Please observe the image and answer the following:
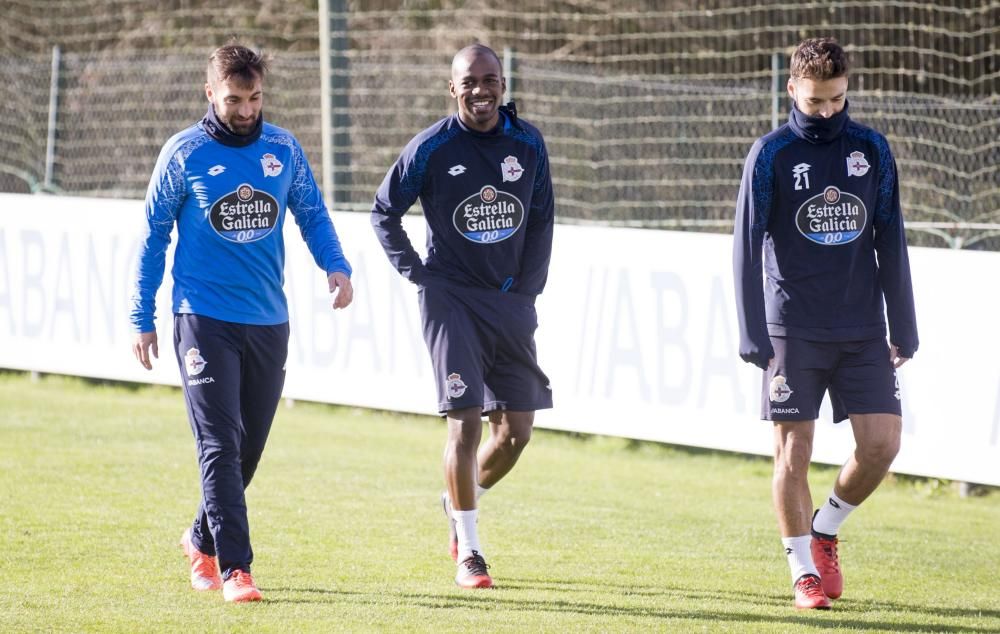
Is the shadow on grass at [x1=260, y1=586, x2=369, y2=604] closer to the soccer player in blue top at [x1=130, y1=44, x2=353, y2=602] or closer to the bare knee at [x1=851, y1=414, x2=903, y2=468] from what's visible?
the soccer player in blue top at [x1=130, y1=44, x2=353, y2=602]

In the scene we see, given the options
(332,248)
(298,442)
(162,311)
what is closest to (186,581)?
(332,248)

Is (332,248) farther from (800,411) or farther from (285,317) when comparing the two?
(800,411)

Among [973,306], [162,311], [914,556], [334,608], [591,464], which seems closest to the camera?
[334,608]

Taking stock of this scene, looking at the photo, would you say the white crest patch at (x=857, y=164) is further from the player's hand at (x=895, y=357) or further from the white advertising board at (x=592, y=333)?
the white advertising board at (x=592, y=333)

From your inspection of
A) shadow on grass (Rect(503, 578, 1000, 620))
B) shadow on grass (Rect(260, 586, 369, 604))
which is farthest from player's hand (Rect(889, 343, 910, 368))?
shadow on grass (Rect(260, 586, 369, 604))

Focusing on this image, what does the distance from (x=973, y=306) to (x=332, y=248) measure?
404 centimetres

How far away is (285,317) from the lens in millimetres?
6582

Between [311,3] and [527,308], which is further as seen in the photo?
[311,3]

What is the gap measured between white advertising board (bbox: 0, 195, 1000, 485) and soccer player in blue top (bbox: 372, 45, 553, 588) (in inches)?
124

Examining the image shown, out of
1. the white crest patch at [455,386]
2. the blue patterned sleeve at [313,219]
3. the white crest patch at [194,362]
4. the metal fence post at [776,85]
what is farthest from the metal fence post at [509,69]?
the white crest patch at [194,362]

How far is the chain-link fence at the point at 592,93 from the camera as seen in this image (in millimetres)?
12039

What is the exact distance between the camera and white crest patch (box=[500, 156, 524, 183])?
6.83m

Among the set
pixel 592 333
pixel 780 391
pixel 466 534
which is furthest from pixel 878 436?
pixel 592 333

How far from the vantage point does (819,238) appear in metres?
6.41
